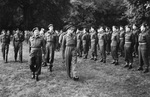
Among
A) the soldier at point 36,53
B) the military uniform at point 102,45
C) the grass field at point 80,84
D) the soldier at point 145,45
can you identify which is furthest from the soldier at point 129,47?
the soldier at point 36,53

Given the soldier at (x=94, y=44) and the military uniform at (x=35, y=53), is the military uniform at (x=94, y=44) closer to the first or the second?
the soldier at (x=94, y=44)

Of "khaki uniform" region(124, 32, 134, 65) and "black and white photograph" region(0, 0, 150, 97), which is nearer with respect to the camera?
"black and white photograph" region(0, 0, 150, 97)

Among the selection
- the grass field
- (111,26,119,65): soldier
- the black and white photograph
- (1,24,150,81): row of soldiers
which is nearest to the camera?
the grass field

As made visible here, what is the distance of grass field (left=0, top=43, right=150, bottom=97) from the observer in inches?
295

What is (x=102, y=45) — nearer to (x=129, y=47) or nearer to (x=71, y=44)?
(x=129, y=47)

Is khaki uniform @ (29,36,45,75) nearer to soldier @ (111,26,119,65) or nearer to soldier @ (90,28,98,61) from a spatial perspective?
soldier @ (111,26,119,65)

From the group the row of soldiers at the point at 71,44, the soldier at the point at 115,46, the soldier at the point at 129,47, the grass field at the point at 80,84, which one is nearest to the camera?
the grass field at the point at 80,84

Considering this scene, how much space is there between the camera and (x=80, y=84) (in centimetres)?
834

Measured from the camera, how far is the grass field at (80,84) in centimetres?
749

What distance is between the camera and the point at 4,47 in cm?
1328

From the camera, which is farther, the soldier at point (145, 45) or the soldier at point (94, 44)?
the soldier at point (94, 44)

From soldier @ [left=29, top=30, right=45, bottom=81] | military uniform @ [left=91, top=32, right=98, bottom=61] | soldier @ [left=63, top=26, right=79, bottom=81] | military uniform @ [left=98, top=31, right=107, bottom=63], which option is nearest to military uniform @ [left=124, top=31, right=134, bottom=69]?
military uniform @ [left=98, top=31, right=107, bottom=63]

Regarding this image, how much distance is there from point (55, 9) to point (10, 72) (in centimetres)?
1842

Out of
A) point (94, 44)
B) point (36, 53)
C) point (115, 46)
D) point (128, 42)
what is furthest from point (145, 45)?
point (36, 53)
